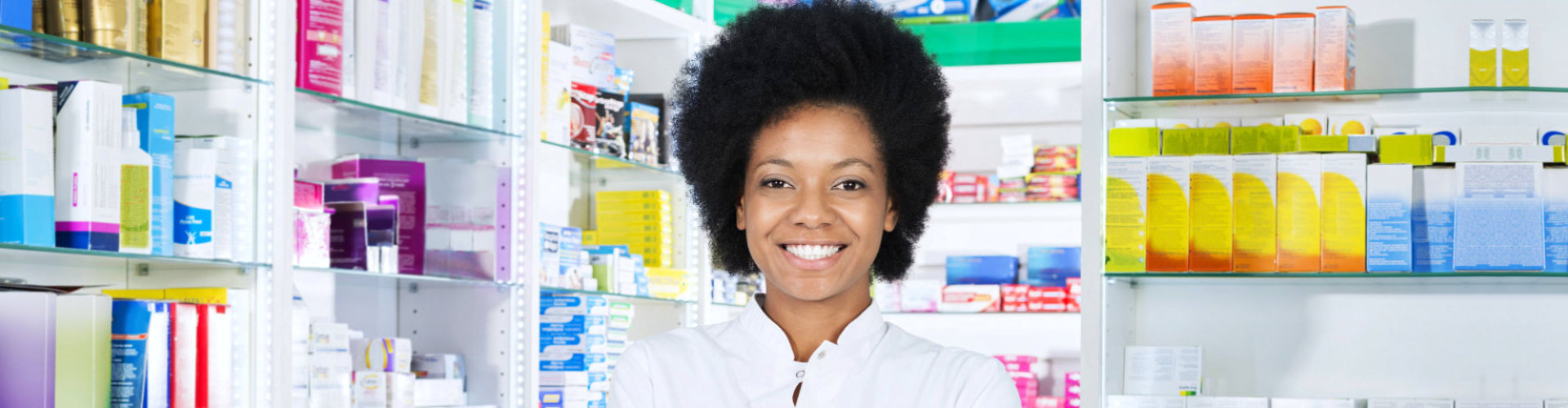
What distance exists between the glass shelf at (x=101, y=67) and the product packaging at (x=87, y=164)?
0.10 m

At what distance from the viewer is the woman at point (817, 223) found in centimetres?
166

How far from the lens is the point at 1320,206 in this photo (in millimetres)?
2963

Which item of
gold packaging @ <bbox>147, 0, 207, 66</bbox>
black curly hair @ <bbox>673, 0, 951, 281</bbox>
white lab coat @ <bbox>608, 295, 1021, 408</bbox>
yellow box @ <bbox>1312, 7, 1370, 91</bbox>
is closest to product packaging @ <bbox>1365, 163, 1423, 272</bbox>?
yellow box @ <bbox>1312, 7, 1370, 91</bbox>

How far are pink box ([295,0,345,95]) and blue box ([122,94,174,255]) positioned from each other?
0.34 meters

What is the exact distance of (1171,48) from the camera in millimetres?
3086

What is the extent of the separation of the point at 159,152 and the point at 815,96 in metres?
1.45

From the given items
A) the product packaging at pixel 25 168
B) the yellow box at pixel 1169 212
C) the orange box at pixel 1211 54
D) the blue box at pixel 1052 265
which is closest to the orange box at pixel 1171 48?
the orange box at pixel 1211 54

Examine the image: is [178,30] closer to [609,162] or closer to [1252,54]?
[609,162]

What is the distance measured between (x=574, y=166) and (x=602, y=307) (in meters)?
0.43

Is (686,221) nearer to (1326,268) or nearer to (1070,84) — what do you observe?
(1070,84)

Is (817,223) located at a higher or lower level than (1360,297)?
higher

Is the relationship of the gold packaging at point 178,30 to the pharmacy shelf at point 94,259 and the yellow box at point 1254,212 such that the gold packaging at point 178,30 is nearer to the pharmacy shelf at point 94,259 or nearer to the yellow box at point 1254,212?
the pharmacy shelf at point 94,259

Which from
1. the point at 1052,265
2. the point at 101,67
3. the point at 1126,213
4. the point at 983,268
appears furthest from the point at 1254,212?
the point at 101,67

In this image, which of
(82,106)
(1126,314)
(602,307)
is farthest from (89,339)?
(1126,314)
